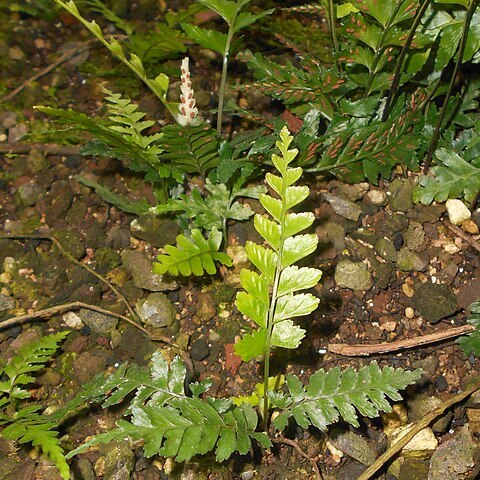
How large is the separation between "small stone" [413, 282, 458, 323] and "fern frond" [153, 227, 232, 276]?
26.7 inches

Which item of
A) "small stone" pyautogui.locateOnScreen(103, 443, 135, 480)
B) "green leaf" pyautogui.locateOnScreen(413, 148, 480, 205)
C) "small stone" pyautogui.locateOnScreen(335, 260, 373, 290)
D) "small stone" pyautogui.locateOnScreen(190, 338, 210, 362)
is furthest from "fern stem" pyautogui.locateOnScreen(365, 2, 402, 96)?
"small stone" pyautogui.locateOnScreen(103, 443, 135, 480)

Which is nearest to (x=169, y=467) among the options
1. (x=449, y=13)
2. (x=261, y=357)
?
(x=261, y=357)

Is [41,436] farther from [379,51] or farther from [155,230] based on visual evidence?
[379,51]

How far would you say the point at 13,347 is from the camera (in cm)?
215

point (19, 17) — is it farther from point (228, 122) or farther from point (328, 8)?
point (328, 8)

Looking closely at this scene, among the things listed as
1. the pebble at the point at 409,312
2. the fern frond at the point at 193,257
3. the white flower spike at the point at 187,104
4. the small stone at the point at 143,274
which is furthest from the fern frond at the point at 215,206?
the pebble at the point at 409,312

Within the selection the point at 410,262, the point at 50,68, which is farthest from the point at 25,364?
the point at 50,68

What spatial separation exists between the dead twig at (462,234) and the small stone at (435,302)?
197 mm

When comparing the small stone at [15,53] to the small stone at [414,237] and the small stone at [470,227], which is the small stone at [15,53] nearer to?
the small stone at [414,237]

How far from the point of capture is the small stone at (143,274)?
2230 mm

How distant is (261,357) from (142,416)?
0.54 meters

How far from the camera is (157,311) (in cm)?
218

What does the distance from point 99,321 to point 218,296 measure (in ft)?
1.42

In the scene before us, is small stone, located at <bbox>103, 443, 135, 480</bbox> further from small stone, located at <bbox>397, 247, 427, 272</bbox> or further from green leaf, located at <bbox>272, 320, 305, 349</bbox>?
small stone, located at <bbox>397, 247, 427, 272</bbox>
